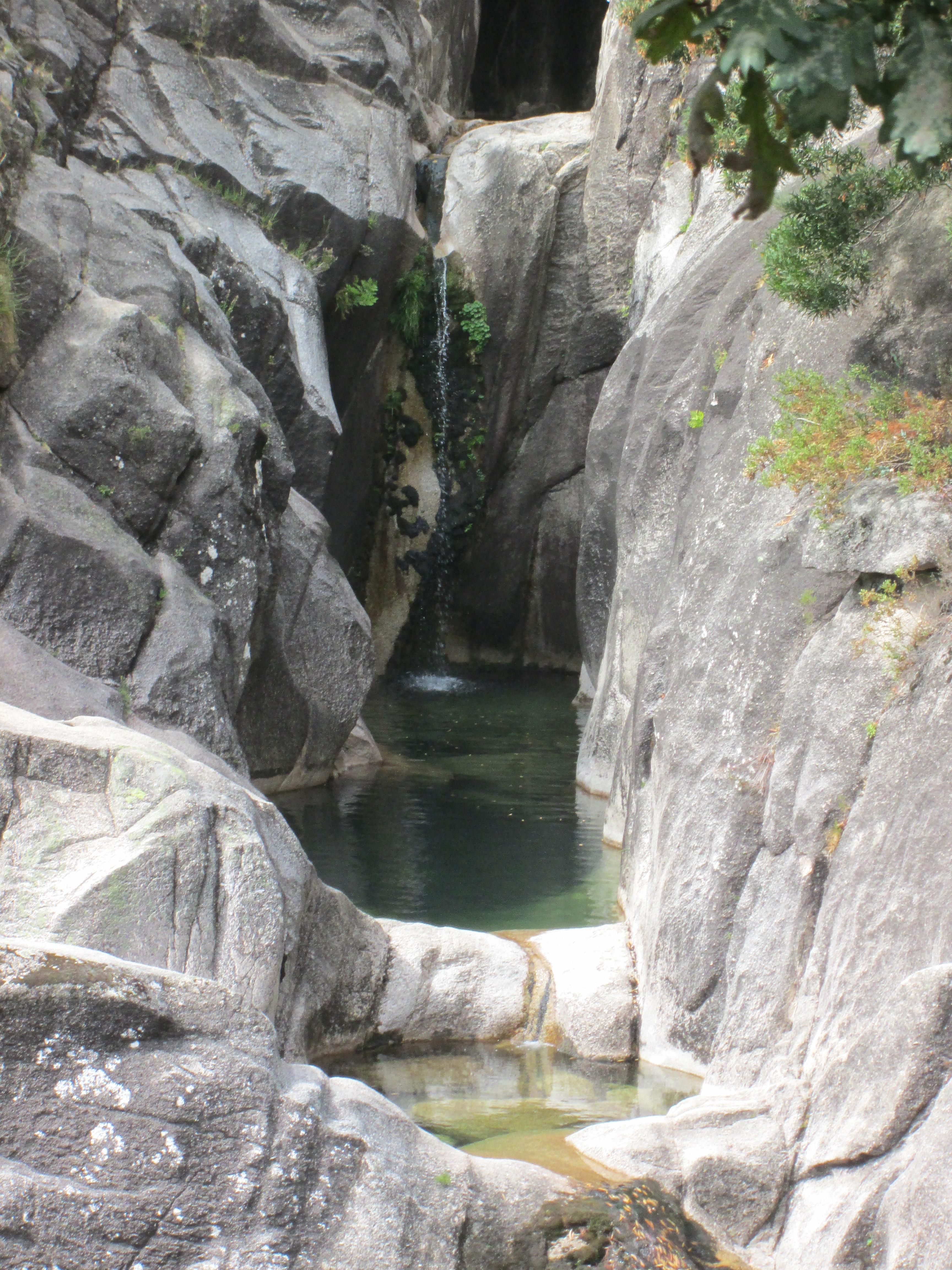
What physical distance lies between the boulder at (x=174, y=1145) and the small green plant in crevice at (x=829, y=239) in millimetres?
6314

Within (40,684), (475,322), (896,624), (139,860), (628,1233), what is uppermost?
(475,322)

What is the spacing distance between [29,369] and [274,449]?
314cm

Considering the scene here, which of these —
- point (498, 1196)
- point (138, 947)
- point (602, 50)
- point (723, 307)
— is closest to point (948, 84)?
point (498, 1196)

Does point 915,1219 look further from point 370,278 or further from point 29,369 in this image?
point 370,278

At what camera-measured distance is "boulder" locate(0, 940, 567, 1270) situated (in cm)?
417

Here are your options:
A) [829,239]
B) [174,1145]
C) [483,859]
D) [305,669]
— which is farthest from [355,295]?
[174,1145]

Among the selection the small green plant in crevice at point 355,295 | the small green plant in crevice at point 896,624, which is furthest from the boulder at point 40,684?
the small green plant in crevice at point 355,295

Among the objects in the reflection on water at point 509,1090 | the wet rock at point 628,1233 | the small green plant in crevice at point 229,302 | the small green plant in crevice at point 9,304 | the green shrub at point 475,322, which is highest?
the green shrub at point 475,322

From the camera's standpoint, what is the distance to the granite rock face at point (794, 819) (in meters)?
5.19

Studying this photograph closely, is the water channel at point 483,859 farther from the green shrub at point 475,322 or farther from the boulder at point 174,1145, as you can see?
the green shrub at point 475,322

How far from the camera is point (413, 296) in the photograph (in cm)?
2220

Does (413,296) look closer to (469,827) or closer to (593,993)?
(469,827)

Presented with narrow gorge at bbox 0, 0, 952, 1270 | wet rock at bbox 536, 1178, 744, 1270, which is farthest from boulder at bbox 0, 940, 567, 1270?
wet rock at bbox 536, 1178, 744, 1270

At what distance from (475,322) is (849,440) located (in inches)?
636
